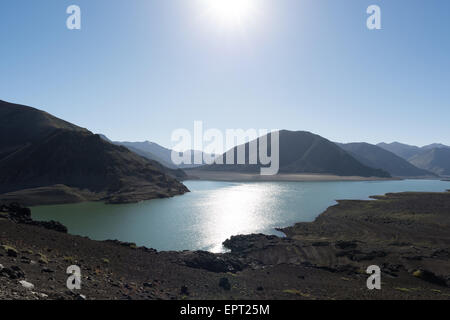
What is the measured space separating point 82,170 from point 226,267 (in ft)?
333

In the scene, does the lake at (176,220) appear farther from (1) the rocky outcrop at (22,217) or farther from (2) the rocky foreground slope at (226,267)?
(1) the rocky outcrop at (22,217)

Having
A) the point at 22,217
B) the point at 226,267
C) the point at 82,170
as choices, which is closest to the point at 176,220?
the point at 22,217

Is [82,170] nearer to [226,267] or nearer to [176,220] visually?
[176,220]

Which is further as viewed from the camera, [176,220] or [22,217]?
[176,220]

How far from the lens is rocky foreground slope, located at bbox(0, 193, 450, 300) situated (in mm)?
17655

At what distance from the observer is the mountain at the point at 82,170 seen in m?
102

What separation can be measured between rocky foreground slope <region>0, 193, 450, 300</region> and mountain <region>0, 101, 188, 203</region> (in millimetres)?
65757

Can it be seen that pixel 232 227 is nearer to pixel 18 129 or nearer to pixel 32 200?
pixel 32 200

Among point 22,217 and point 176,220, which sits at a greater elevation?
point 22,217

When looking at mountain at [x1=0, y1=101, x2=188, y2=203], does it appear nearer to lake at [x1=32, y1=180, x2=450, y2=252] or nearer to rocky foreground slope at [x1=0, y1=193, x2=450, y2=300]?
lake at [x1=32, y1=180, x2=450, y2=252]

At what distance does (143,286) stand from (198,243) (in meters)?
23.6

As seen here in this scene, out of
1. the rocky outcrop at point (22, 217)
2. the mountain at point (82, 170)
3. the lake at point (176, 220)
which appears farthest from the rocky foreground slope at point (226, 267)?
the mountain at point (82, 170)

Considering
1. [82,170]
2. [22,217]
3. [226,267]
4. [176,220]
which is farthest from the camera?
[82,170]

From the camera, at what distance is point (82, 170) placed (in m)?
112
